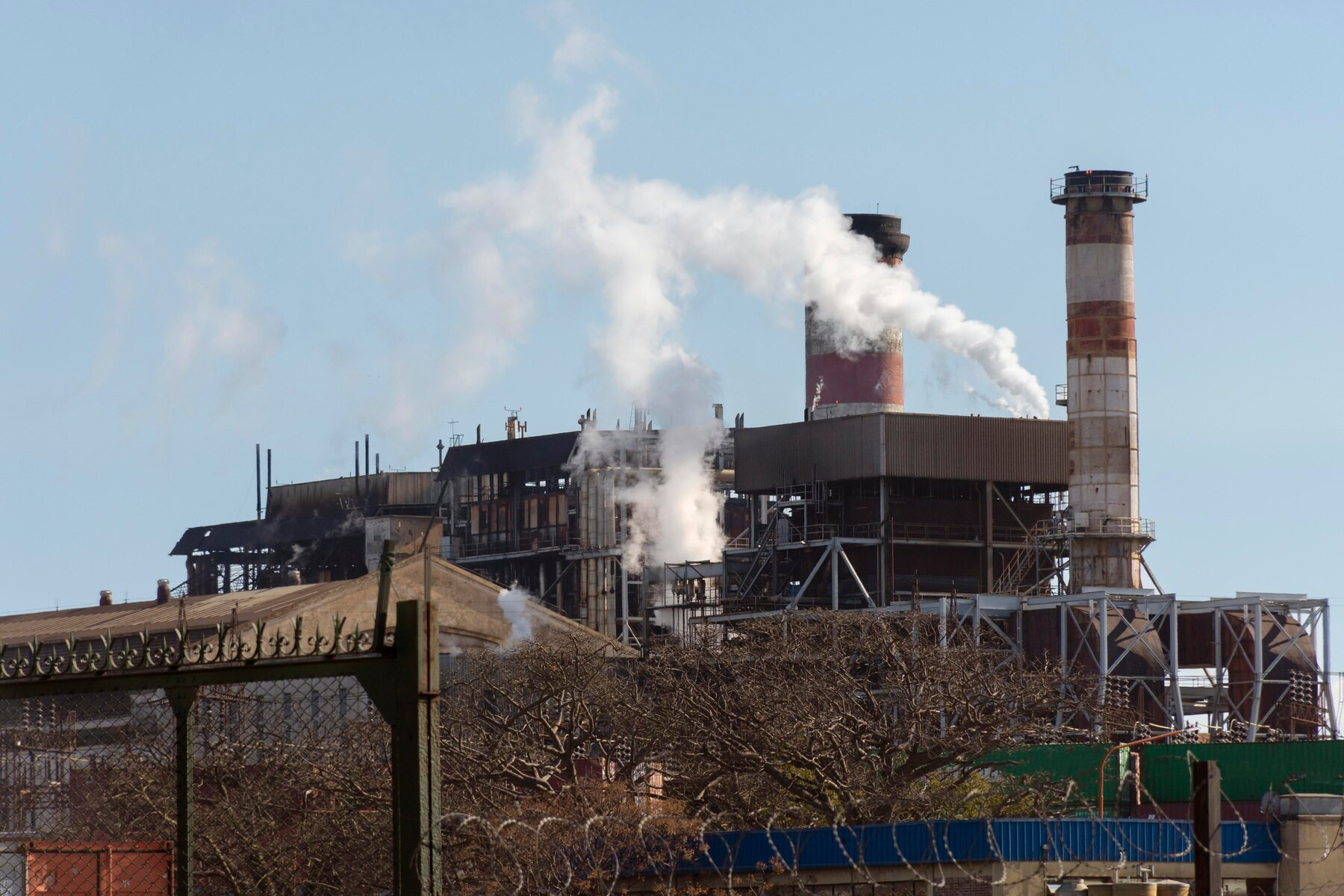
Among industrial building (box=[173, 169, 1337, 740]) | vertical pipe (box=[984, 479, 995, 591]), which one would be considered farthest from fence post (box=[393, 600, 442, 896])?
vertical pipe (box=[984, 479, 995, 591])

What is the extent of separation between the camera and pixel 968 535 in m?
74.6

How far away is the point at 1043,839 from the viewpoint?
24.7m

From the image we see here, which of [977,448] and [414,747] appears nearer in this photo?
[414,747]

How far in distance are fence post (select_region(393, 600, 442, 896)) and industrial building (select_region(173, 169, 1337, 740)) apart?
159 feet

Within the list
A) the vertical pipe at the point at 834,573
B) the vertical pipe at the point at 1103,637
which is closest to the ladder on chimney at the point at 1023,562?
the vertical pipe at the point at 1103,637

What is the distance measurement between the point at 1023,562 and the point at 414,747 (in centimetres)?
6680

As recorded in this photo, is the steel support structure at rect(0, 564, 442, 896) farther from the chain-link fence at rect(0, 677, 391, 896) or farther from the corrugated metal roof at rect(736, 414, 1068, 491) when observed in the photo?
the corrugated metal roof at rect(736, 414, 1068, 491)

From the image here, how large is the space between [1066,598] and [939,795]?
121 feet

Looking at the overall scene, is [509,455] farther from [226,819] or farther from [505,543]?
[226,819]

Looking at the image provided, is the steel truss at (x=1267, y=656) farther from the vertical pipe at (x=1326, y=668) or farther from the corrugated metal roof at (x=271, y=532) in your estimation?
the corrugated metal roof at (x=271, y=532)

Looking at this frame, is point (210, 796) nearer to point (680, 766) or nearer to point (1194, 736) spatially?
point (680, 766)

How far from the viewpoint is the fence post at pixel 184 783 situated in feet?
26.9

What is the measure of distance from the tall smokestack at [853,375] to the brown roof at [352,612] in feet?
64.2

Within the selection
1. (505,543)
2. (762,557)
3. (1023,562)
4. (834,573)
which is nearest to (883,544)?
(834,573)
